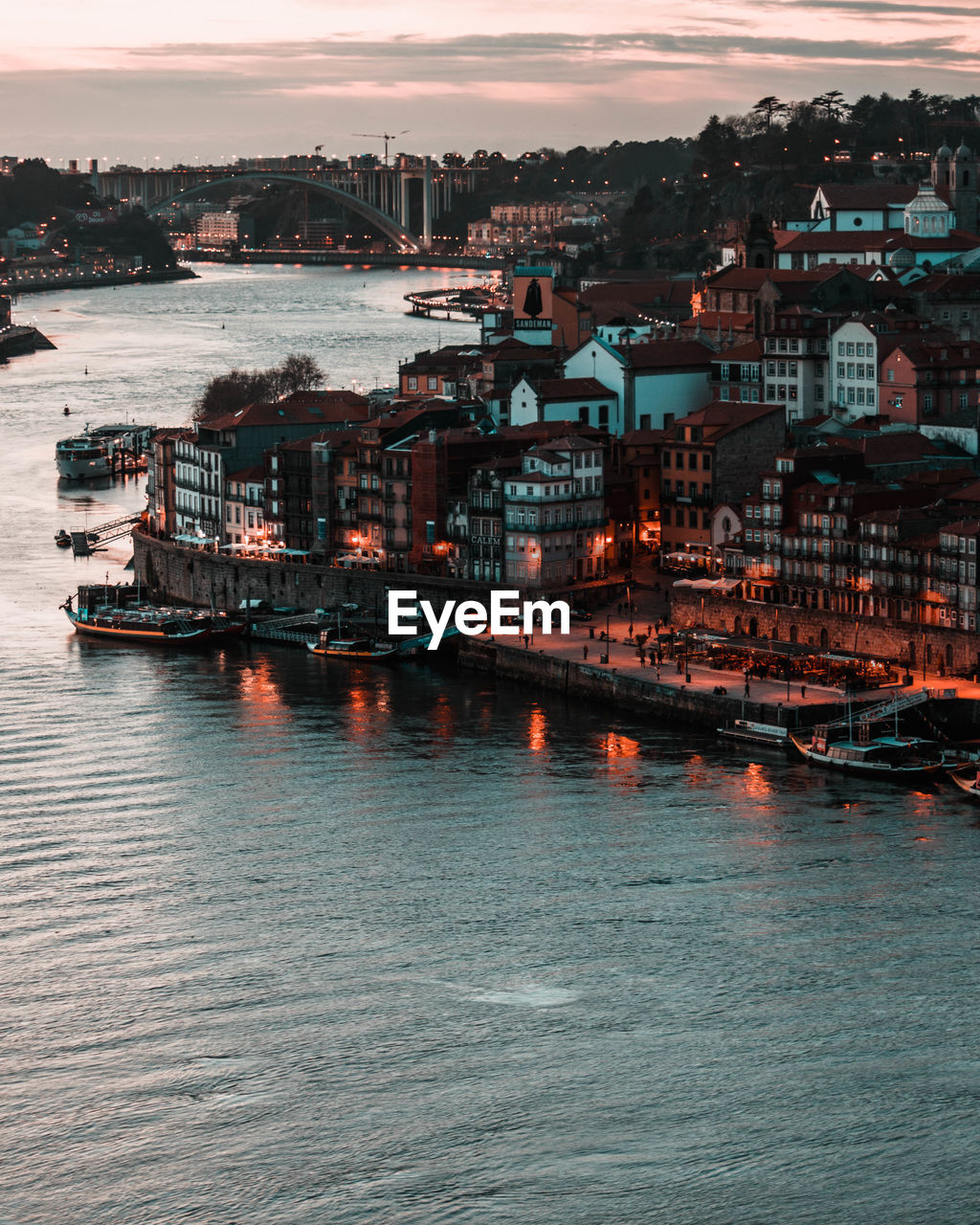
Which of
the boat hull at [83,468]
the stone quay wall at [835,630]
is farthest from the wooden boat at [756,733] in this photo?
the boat hull at [83,468]

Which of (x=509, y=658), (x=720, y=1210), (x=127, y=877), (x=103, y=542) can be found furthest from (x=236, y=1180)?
(x=103, y=542)

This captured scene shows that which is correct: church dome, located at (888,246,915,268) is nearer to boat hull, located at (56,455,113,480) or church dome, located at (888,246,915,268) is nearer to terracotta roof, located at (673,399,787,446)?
terracotta roof, located at (673,399,787,446)

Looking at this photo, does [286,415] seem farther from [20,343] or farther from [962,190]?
[20,343]

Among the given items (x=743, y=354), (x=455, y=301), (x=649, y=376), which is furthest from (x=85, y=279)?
(x=743, y=354)

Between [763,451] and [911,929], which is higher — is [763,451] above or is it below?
above

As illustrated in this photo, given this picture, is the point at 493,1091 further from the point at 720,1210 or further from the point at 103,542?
the point at 103,542

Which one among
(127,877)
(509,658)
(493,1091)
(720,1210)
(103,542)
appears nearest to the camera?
(720,1210)

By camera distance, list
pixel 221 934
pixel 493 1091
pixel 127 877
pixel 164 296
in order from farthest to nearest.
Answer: pixel 164 296
pixel 127 877
pixel 221 934
pixel 493 1091
